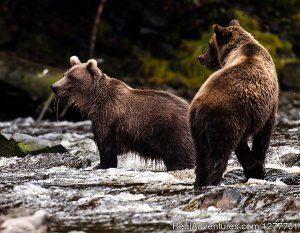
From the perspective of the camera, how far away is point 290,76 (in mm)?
19391

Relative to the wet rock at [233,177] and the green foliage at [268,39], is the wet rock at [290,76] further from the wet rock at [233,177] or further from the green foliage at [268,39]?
the wet rock at [233,177]

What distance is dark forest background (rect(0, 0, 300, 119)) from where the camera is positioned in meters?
19.2

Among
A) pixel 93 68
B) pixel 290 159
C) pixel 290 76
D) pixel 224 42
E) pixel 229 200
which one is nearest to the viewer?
pixel 229 200

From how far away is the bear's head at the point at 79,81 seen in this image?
1026cm

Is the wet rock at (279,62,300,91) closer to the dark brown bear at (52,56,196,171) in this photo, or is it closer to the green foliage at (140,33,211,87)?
the green foliage at (140,33,211,87)

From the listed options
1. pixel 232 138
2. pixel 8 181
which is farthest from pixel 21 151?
pixel 232 138

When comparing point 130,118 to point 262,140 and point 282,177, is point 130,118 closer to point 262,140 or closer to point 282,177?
point 262,140

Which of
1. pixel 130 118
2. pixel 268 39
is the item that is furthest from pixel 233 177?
pixel 268 39

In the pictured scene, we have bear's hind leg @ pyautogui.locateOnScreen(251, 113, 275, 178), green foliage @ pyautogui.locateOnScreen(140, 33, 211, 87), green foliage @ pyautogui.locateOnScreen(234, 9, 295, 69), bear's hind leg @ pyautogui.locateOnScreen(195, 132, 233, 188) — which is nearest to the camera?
bear's hind leg @ pyautogui.locateOnScreen(195, 132, 233, 188)

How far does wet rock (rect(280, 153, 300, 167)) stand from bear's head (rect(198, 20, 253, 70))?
5.43ft

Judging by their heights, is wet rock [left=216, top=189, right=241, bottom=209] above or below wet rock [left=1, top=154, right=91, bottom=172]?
above

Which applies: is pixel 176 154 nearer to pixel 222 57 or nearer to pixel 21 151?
pixel 222 57

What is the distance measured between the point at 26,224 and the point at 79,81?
5.15 meters

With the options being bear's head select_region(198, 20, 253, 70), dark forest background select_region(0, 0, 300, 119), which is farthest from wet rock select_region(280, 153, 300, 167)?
dark forest background select_region(0, 0, 300, 119)
